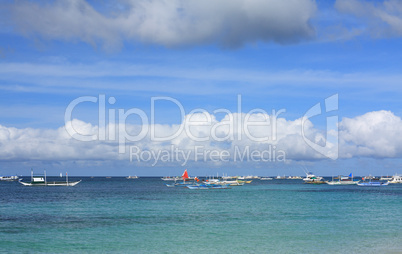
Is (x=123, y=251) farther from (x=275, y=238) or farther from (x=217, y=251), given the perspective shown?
(x=275, y=238)

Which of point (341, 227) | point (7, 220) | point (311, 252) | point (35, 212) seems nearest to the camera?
point (311, 252)

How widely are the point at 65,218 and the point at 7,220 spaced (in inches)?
355

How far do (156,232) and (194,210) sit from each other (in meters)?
29.1

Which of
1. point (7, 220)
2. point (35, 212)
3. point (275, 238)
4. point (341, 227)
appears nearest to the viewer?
point (275, 238)

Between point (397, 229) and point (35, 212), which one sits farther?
point (35, 212)

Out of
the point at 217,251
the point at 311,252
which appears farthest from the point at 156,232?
the point at 311,252

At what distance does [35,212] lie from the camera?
80125 millimetres

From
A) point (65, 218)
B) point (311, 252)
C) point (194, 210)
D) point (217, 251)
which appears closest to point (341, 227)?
point (311, 252)

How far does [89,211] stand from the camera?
271 ft

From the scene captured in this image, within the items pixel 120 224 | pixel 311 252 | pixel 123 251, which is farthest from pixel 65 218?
pixel 311 252

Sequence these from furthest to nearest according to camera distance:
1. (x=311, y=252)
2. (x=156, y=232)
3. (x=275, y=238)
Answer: (x=156, y=232)
(x=275, y=238)
(x=311, y=252)

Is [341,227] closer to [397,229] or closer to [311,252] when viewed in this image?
[397,229]

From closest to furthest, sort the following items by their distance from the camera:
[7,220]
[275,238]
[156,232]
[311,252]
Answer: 1. [311,252]
2. [275,238]
3. [156,232]
4. [7,220]

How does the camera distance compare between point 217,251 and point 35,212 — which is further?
point 35,212
